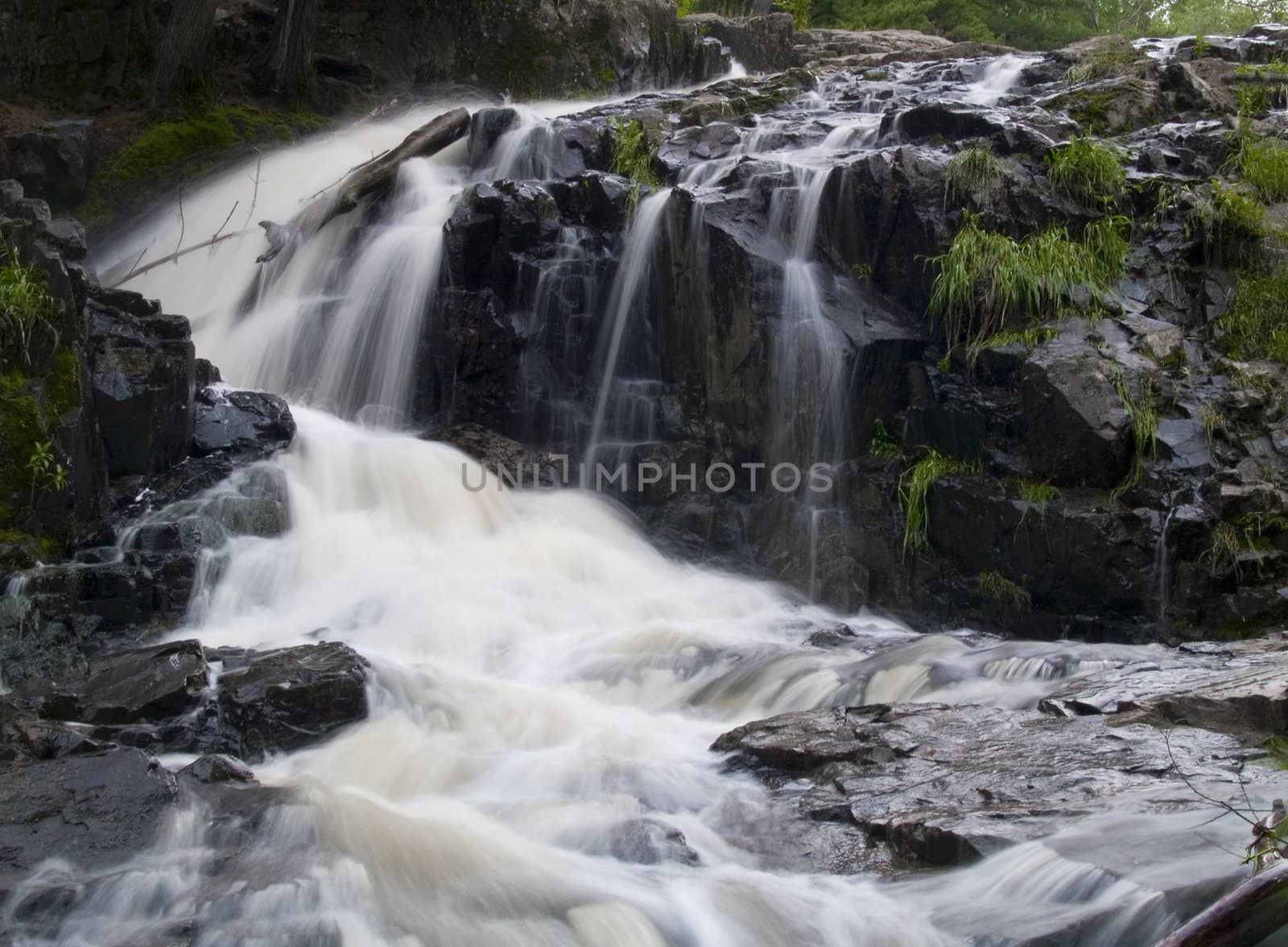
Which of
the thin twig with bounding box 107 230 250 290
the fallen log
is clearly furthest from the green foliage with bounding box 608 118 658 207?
the thin twig with bounding box 107 230 250 290

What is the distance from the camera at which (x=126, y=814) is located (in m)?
4.12

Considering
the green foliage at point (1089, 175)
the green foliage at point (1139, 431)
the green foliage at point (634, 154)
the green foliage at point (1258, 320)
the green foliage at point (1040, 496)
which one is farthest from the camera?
the green foliage at point (634, 154)

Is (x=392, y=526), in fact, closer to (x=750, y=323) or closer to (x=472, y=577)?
(x=472, y=577)

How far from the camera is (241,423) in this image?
8.13m

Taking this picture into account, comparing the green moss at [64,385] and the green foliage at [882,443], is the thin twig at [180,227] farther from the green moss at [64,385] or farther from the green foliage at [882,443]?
the green foliage at [882,443]

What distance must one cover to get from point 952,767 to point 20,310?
600 centimetres

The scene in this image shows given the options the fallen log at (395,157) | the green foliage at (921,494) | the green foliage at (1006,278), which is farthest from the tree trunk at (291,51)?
the green foliage at (921,494)

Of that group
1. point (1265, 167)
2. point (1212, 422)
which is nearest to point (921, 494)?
point (1212, 422)

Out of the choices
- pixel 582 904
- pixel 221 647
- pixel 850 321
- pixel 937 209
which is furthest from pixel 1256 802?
pixel 937 209

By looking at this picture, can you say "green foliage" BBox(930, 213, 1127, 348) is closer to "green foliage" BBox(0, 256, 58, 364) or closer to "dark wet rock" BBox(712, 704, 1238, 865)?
"dark wet rock" BBox(712, 704, 1238, 865)

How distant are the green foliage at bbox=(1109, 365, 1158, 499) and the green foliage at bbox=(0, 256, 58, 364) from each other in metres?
6.96

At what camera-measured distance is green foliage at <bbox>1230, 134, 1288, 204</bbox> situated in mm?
8930

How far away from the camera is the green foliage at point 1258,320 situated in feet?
25.7

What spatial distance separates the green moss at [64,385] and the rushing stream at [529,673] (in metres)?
1.32
